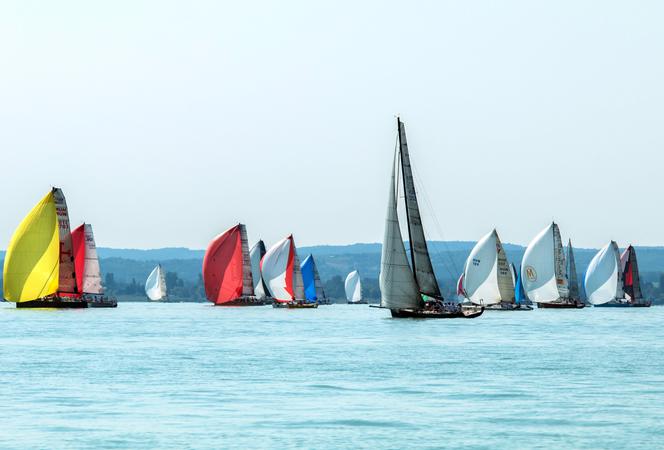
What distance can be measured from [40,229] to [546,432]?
6744 centimetres

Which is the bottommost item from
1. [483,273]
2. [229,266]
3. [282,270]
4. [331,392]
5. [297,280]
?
[331,392]

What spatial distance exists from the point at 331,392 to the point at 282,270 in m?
91.0

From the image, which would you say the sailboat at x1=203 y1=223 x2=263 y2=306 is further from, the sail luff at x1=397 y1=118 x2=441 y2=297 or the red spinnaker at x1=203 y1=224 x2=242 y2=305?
the sail luff at x1=397 y1=118 x2=441 y2=297

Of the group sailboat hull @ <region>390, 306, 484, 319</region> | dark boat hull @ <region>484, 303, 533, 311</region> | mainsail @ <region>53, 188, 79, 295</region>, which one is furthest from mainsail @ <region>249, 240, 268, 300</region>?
sailboat hull @ <region>390, 306, 484, 319</region>

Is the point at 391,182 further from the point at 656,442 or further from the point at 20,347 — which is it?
the point at 656,442

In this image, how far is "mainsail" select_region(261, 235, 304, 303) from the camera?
129125 mm

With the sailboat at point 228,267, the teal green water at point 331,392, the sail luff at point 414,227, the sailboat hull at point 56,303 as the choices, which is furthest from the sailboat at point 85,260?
the teal green water at point 331,392

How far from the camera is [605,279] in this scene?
466 ft

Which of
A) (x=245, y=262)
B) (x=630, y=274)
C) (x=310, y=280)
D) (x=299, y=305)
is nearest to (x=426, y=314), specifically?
(x=245, y=262)

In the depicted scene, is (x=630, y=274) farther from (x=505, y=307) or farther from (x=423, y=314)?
(x=423, y=314)

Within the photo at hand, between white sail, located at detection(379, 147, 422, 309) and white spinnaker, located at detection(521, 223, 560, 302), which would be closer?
white sail, located at detection(379, 147, 422, 309)

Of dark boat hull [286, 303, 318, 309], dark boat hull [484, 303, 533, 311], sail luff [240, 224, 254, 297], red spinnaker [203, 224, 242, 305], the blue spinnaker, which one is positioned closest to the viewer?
dark boat hull [484, 303, 533, 311]

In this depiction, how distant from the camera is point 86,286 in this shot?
11412 cm

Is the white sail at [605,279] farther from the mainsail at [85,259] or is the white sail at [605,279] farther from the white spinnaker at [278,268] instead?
→ the mainsail at [85,259]
